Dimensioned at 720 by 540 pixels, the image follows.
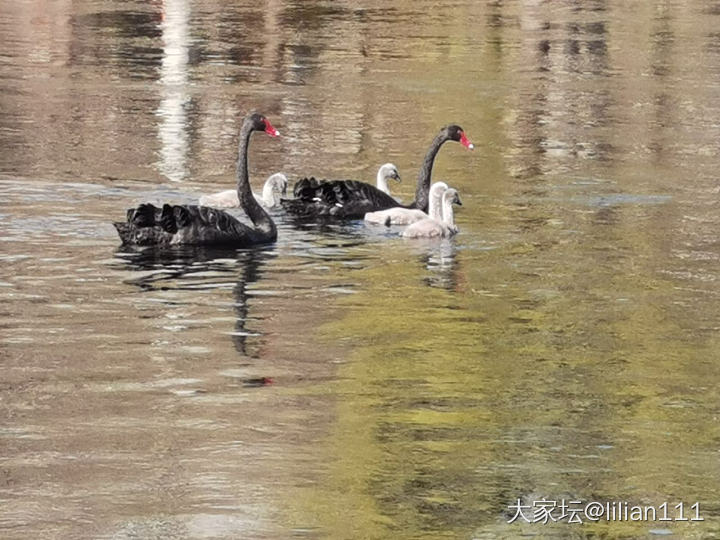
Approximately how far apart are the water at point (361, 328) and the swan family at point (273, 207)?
0.20 metres

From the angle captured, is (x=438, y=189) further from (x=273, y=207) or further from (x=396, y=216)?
(x=273, y=207)

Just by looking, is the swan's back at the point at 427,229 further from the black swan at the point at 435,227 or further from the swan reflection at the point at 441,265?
the swan reflection at the point at 441,265

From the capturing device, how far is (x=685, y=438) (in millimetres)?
11242

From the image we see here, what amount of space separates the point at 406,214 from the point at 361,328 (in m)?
5.12

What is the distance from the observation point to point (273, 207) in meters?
20.6

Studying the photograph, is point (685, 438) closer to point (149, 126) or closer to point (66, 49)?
point (149, 126)

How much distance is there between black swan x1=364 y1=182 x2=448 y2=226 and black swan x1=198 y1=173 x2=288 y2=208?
1320mm

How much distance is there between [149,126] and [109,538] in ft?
61.7

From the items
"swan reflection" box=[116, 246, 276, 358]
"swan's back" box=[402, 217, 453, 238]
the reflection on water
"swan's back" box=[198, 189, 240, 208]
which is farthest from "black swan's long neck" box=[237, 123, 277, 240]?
the reflection on water

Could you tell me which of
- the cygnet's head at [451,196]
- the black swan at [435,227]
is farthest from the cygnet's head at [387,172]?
the black swan at [435,227]

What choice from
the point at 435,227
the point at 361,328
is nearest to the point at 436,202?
the point at 435,227

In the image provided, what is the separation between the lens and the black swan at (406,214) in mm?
19344

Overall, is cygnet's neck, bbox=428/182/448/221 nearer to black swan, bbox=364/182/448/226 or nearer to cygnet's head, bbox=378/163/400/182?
black swan, bbox=364/182/448/226

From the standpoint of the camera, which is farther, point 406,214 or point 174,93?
point 174,93
